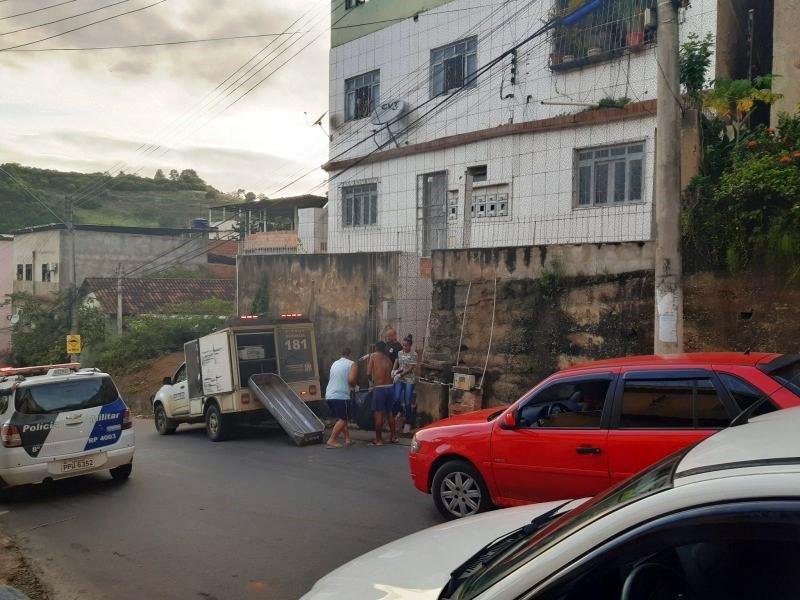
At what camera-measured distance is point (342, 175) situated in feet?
71.2

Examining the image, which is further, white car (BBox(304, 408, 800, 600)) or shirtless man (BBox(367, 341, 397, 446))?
shirtless man (BBox(367, 341, 397, 446))

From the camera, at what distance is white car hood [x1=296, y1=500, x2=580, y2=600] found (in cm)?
275

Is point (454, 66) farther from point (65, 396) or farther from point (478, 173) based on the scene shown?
point (65, 396)

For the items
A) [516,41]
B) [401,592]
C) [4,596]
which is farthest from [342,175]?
[401,592]

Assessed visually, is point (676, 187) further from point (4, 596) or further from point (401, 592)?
point (4, 596)

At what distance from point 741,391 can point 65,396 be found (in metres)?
8.18

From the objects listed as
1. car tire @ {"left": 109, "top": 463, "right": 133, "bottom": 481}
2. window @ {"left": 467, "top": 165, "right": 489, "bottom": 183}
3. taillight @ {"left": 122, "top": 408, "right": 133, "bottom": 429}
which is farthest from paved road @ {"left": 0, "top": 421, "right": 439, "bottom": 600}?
window @ {"left": 467, "top": 165, "right": 489, "bottom": 183}

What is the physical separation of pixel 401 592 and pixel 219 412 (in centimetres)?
1181

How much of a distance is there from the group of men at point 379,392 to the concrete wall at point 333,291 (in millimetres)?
3322

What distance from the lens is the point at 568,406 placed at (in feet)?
19.9

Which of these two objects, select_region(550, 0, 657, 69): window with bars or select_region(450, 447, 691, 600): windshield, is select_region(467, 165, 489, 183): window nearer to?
select_region(550, 0, 657, 69): window with bars

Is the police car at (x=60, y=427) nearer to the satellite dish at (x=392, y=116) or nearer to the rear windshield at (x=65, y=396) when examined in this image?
the rear windshield at (x=65, y=396)

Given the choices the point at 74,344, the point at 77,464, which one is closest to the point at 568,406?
the point at 77,464

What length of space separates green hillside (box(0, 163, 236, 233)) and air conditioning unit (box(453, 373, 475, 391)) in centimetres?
5478
